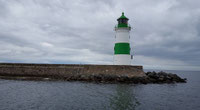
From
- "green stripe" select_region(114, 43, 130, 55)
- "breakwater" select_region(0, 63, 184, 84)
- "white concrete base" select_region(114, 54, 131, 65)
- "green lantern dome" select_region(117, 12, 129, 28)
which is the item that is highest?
"green lantern dome" select_region(117, 12, 129, 28)

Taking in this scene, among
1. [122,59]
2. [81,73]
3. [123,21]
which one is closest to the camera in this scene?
[122,59]

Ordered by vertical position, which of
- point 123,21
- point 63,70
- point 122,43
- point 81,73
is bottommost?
point 81,73

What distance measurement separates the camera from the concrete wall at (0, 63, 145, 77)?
20594mm

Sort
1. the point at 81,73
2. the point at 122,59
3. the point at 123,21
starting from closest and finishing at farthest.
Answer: the point at 122,59 → the point at 81,73 → the point at 123,21

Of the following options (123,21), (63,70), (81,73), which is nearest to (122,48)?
(123,21)

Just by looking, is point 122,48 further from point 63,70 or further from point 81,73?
point 63,70

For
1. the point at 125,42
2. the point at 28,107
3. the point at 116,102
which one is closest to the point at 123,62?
the point at 125,42

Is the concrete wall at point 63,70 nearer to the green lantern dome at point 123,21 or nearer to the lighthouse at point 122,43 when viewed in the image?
the lighthouse at point 122,43

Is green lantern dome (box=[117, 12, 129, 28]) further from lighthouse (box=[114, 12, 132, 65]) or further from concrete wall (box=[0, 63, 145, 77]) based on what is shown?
concrete wall (box=[0, 63, 145, 77])

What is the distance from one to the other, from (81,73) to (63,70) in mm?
2613

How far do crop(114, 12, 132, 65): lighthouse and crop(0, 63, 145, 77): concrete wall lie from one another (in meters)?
1.31

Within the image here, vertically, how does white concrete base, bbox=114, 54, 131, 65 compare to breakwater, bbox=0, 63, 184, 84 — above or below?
above

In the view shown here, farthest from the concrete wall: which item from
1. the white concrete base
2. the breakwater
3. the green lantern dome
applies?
the green lantern dome

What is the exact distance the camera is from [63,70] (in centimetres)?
2233
